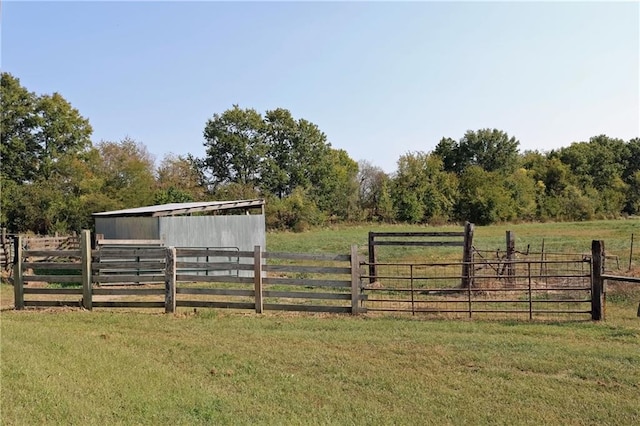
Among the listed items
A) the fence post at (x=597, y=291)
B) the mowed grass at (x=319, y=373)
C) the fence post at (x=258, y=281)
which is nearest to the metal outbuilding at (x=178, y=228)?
the fence post at (x=258, y=281)

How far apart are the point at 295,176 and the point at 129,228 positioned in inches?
1758

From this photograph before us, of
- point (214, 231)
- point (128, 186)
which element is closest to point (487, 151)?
point (128, 186)

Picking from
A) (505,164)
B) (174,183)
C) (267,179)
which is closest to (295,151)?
(267,179)

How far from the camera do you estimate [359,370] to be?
622cm

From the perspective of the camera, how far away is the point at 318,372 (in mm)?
6203

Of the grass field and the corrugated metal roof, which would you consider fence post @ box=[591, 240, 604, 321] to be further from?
the corrugated metal roof

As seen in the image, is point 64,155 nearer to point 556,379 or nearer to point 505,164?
point 556,379

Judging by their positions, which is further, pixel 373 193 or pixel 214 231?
pixel 373 193

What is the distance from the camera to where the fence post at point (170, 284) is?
34.0 ft

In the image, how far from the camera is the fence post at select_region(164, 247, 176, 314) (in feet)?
34.0

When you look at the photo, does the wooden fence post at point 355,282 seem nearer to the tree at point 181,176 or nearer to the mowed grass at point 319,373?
the mowed grass at point 319,373

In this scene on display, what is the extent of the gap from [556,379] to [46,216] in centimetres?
3713

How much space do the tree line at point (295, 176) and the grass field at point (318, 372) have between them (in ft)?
99.2

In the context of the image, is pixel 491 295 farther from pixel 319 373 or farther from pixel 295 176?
pixel 295 176
